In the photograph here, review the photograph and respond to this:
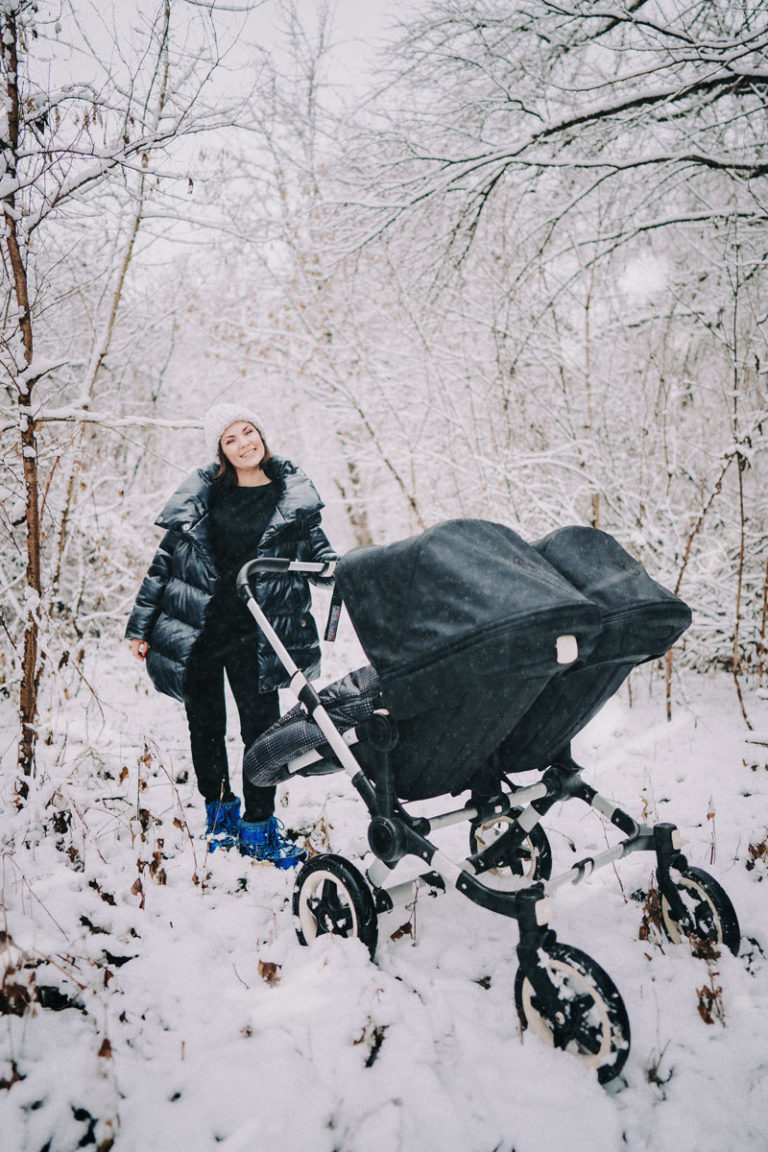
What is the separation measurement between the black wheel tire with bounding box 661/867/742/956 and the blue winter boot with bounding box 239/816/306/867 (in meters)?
1.48

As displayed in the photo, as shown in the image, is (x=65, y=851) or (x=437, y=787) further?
(x=65, y=851)

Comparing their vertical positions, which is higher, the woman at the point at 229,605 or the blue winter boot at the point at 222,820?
the woman at the point at 229,605

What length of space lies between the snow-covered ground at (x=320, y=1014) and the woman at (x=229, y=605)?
0.89 ft

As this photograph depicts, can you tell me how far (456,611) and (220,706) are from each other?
5.38 feet

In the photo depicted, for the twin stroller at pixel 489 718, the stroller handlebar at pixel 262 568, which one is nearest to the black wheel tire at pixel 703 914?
the twin stroller at pixel 489 718

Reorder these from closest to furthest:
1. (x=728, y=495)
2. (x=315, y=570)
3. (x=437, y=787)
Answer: (x=437, y=787) → (x=315, y=570) → (x=728, y=495)

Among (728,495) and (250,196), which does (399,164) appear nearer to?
(728,495)

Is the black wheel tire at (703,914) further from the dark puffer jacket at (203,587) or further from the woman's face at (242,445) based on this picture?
the woman's face at (242,445)

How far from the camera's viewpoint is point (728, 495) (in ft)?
18.1

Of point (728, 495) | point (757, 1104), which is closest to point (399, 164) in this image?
point (728, 495)

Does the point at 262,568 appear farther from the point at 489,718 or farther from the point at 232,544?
the point at 489,718

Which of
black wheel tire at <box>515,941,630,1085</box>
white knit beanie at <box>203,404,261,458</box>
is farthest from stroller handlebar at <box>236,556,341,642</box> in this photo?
black wheel tire at <box>515,941,630,1085</box>

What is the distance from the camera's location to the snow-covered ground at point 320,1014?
1.56 metres

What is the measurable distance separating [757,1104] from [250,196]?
1270cm
